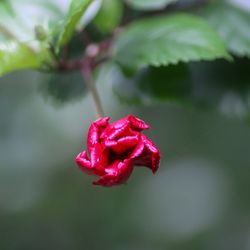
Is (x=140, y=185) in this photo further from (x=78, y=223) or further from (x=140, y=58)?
(x=140, y=58)

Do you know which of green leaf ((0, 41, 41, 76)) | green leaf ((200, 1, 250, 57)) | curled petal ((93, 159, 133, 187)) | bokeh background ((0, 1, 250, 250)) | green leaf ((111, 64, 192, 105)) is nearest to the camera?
curled petal ((93, 159, 133, 187))

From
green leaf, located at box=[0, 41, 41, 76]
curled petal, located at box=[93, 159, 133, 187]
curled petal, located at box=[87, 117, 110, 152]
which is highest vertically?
green leaf, located at box=[0, 41, 41, 76]

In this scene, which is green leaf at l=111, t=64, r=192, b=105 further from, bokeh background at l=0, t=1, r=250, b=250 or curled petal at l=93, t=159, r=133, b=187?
bokeh background at l=0, t=1, r=250, b=250

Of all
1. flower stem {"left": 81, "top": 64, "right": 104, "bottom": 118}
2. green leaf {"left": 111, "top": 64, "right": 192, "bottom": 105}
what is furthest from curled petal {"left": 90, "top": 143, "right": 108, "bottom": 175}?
green leaf {"left": 111, "top": 64, "right": 192, "bottom": 105}

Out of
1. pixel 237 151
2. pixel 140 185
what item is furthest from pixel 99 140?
pixel 140 185

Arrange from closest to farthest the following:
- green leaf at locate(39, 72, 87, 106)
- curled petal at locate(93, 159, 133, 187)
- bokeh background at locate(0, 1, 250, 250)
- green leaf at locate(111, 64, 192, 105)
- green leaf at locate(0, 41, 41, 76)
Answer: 1. curled petal at locate(93, 159, 133, 187)
2. green leaf at locate(0, 41, 41, 76)
3. green leaf at locate(111, 64, 192, 105)
4. green leaf at locate(39, 72, 87, 106)
5. bokeh background at locate(0, 1, 250, 250)

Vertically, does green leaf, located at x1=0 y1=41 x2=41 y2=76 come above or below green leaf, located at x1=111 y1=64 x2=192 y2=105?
above

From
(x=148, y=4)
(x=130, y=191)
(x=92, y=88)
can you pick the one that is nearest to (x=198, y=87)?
(x=148, y=4)

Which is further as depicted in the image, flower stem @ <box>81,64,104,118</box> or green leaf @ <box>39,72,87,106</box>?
green leaf @ <box>39,72,87,106</box>
